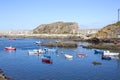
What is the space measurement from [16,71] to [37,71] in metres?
3.94

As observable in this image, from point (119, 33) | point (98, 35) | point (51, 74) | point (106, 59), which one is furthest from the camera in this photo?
point (98, 35)

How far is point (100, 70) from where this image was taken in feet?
167

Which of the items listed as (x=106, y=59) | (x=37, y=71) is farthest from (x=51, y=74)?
(x=106, y=59)

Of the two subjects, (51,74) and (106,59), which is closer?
(51,74)

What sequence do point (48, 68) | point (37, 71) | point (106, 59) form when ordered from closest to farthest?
point (37, 71), point (48, 68), point (106, 59)

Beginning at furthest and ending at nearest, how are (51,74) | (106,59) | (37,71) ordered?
1. (106,59)
2. (37,71)
3. (51,74)

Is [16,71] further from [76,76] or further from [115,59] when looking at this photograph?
[115,59]

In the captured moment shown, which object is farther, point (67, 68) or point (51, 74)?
point (67, 68)

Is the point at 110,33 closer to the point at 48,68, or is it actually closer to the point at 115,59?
the point at 115,59

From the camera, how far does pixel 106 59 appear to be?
67812 mm

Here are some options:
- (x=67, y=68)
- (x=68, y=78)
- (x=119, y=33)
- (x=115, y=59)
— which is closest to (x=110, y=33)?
(x=119, y=33)

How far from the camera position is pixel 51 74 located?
4641 centimetres

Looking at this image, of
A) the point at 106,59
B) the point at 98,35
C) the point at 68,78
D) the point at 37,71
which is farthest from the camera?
the point at 98,35

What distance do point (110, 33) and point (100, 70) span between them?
3393 inches
